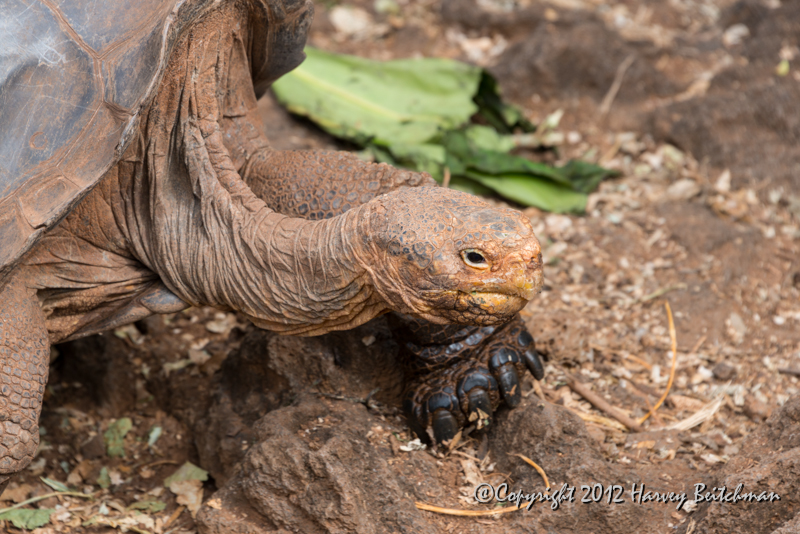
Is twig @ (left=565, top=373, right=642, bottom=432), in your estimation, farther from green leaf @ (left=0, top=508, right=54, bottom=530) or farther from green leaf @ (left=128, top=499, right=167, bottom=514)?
green leaf @ (left=0, top=508, right=54, bottom=530)

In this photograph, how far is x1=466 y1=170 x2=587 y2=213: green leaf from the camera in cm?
476

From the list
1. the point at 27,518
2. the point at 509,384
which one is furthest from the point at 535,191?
the point at 27,518

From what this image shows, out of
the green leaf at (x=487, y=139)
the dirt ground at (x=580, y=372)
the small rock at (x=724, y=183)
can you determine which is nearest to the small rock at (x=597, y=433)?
the dirt ground at (x=580, y=372)

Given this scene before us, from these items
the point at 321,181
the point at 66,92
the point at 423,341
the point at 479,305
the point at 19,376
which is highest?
the point at 66,92

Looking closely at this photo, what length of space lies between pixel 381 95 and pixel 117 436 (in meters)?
3.26

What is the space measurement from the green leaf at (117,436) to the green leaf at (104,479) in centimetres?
10

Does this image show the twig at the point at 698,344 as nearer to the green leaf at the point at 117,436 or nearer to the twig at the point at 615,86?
the twig at the point at 615,86

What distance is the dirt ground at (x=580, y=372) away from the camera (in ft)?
8.39

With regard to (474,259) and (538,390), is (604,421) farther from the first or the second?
(474,259)

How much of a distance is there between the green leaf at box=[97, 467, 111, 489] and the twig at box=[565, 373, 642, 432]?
2.06 meters

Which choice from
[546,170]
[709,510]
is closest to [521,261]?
[709,510]

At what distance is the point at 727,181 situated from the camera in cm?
473

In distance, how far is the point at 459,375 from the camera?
292cm

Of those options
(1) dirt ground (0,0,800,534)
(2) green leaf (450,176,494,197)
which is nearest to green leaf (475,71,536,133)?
(1) dirt ground (0,0,800,534)
